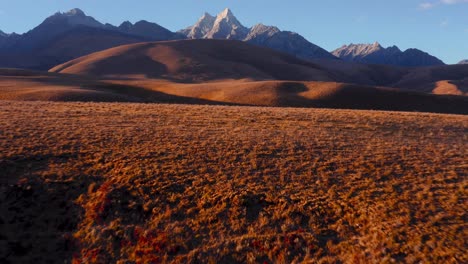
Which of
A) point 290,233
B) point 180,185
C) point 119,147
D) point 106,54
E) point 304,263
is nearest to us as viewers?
point 304,263

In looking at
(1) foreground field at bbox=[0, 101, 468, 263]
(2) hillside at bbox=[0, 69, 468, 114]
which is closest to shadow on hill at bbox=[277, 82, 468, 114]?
(2) hillside at bbox=[0, 69, 468, 114]

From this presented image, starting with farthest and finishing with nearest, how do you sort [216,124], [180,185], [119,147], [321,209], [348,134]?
[216,124] → [348,134] → [119,147] → [180,185] → [321,209]

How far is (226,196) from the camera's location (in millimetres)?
16250

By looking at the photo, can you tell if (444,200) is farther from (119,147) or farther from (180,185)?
(119,147)

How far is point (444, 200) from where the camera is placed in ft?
50.9

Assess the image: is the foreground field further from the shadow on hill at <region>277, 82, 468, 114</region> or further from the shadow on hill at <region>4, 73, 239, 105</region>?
the shadow on hill at <region>277, 82, 468, 114</region>

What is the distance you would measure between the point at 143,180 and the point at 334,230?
29.5 feet

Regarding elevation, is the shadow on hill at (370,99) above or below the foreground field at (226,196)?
above

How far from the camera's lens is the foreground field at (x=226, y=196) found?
13281 mm

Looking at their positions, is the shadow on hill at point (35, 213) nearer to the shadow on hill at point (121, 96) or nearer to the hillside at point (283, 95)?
the shadow on hill at point (121, 96)

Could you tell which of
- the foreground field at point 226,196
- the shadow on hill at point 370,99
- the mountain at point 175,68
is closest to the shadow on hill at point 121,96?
the shadow on hill at point 370,99

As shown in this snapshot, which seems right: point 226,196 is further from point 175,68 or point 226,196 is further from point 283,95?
point 175,68

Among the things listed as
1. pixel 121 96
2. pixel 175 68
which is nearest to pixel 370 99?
pixel 121 96

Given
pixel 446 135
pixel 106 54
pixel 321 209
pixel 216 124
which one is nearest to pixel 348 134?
pixel 446 135
